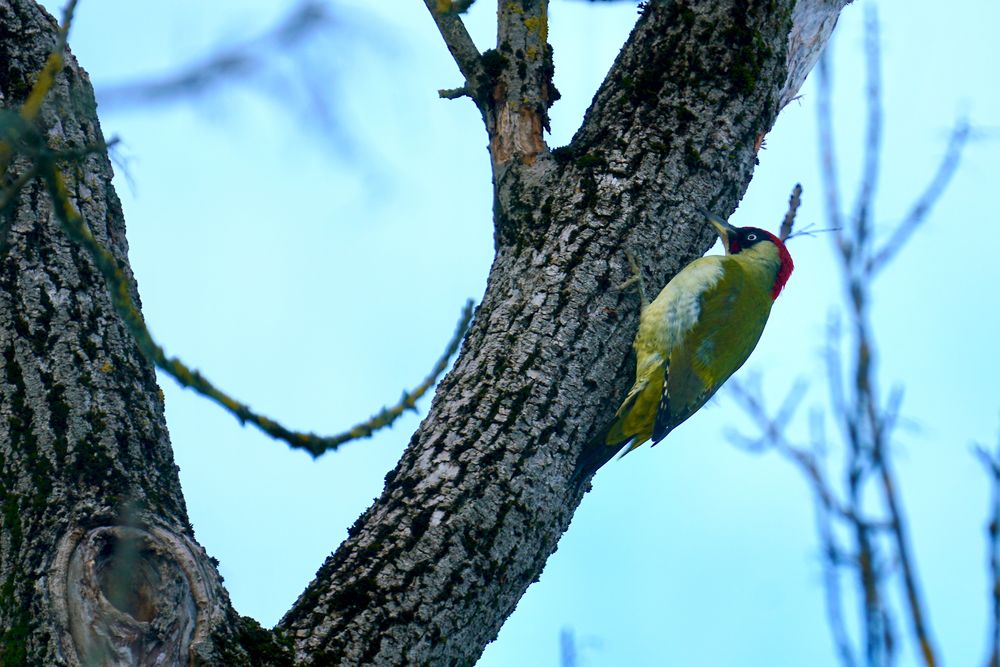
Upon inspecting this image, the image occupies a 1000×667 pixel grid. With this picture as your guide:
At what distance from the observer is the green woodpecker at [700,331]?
3910 millimetres

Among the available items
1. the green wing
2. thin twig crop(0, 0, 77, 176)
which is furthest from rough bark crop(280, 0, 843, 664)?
thin twig crop(0, 0, 77, 176)

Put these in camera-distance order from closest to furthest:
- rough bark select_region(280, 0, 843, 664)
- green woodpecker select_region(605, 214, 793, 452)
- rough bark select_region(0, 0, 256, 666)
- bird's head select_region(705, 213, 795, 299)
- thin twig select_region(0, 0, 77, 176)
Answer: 1. thin twig select_region(0, 0, 77, 176)
2. rough bark select_region(0, 0, 256, 666)
3. rough bark select_region(280, 0, 843, 664)
4. green woodpecker select_region(605, 214, 793, 452)
5. bird's head select_region(705, 213, 795, 299)

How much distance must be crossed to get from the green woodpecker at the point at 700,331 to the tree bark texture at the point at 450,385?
37cm

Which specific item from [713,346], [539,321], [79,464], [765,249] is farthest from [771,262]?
[79,464]

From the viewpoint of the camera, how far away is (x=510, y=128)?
3.47 metres

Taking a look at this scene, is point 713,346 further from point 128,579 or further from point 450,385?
point 128,579

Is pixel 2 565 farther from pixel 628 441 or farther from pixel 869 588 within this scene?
pixel 628 441

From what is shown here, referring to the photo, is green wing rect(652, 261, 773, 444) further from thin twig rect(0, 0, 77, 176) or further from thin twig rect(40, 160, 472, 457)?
thin twig rect(0, 0, 77, 176)

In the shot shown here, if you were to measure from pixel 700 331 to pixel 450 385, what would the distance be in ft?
6.85

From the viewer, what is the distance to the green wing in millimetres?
4539

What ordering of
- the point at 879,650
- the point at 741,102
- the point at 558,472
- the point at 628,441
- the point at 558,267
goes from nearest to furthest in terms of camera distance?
the point at 879,650 < the point at 558,472 < the point at 558,267 < the point at 741,102 < the point at 628,441

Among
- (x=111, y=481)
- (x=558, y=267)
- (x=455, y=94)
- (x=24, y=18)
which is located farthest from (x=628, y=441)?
(x=24, y=18)

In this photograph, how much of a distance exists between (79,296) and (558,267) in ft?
4.21

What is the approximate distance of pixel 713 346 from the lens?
491 cm
